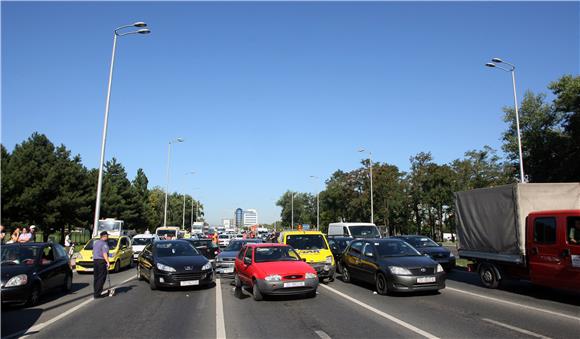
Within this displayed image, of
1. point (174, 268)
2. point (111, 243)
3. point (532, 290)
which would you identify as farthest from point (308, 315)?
point (111, 243)

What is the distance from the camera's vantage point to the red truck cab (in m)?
10.0

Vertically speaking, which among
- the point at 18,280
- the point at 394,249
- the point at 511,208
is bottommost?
the point at 18,280

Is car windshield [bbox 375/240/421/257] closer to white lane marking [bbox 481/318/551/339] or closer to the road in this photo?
the road

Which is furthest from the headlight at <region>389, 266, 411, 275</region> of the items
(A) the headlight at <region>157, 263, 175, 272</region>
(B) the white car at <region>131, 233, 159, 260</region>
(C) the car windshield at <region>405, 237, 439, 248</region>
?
(B) the white car at <region>131, 233, 159, 260</region>

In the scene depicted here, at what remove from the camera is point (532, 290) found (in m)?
12.9

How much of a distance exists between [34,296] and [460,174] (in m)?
55.2

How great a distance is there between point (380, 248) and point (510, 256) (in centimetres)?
344

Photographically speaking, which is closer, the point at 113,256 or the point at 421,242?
the point at 113,256

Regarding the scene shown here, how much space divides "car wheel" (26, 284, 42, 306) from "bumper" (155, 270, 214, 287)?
120 inches

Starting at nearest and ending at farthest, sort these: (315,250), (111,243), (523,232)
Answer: (523,232) < (315,250) < (111,243)

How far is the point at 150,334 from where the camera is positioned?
25.5ft

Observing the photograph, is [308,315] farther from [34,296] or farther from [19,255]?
[19,255]

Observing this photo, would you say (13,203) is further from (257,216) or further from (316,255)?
(257,216)

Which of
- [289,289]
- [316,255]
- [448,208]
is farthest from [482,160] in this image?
[289,289]
